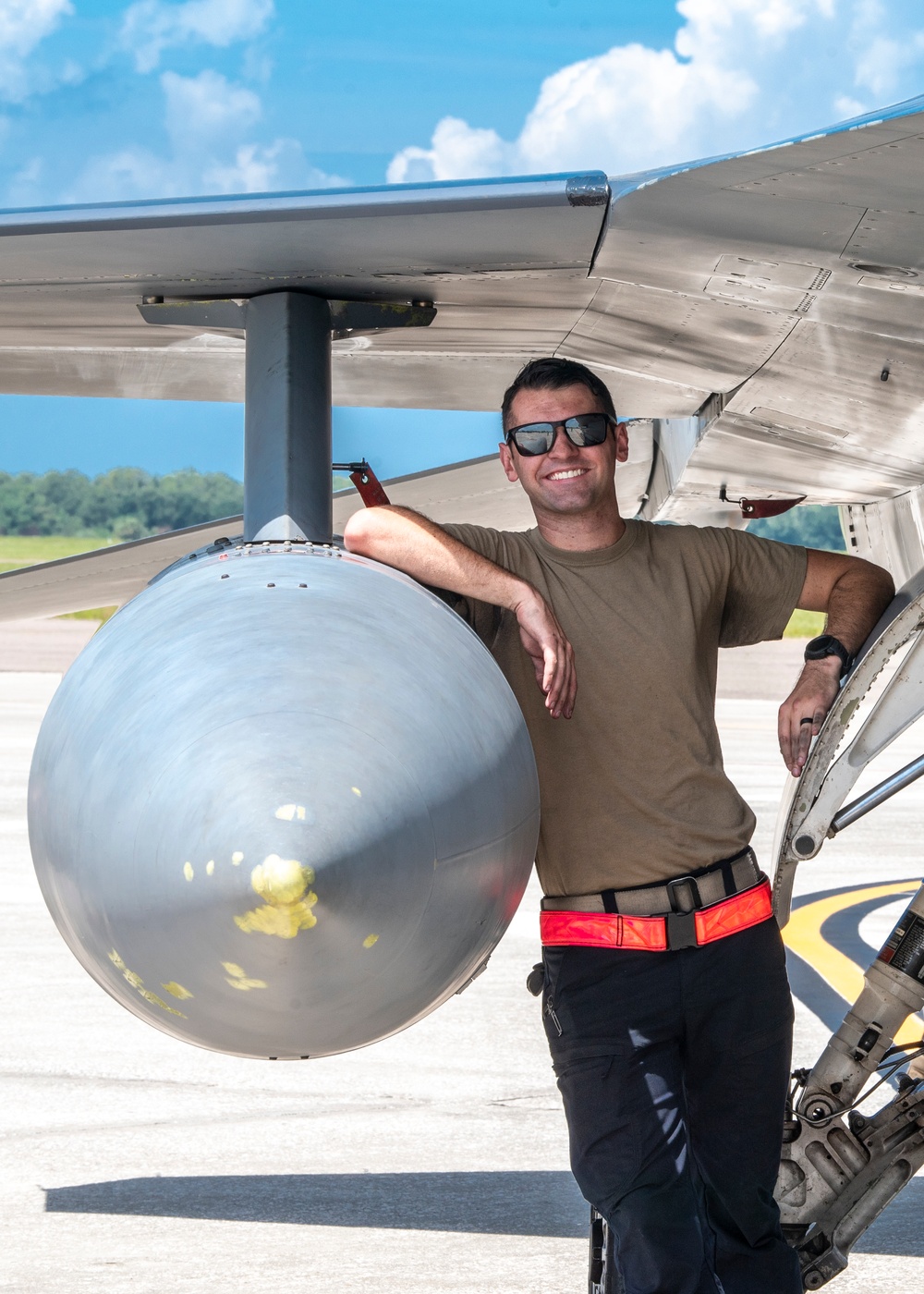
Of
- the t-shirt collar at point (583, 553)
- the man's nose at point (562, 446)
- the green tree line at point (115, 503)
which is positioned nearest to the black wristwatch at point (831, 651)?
the t-shirt collar at point (583, 553)

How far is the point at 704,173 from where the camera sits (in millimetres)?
2066

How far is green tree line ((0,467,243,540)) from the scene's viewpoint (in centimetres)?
5612

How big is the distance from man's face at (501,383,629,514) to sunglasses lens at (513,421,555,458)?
0.01 m

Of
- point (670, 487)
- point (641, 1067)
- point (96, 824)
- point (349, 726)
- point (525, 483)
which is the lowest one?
point (641, 1067)

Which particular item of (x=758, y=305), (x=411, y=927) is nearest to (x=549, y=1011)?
(x=411, y=927)

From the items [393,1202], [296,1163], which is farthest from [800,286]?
[296,1163]

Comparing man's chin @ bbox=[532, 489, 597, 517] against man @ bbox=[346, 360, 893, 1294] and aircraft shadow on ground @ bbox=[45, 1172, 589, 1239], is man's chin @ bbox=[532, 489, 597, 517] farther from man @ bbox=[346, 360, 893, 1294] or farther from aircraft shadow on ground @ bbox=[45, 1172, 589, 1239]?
aircraft shadow on ground @ bbox=[45, 1172, 589, 1239]

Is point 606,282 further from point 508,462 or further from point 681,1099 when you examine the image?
point 681,1099

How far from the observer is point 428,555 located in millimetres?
2445

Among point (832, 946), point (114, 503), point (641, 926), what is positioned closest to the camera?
point (641, 926)

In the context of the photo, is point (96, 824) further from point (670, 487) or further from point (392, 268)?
point (670, 487)

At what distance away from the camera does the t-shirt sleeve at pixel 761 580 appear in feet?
9.20

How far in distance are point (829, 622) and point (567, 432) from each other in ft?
2.34

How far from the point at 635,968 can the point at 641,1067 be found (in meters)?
A: 0.18
